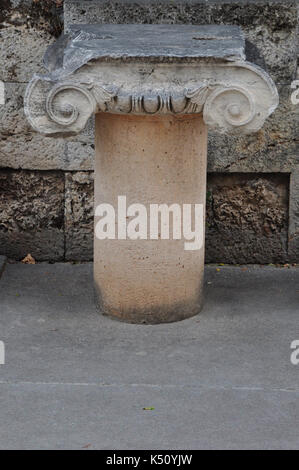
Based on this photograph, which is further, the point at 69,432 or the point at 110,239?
the point at 110,239

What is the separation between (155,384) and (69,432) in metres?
0.59

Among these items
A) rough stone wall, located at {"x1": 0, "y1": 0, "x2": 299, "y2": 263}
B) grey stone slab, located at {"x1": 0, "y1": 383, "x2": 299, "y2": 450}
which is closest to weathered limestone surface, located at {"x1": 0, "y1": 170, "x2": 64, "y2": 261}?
rough stone wall, located at {"x1": 0, "y1": 0, "x2": 299, "y2": 263}

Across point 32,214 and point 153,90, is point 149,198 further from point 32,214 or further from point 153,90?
point 32,214

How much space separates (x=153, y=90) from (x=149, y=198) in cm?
57

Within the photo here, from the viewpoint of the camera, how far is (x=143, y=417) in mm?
3578

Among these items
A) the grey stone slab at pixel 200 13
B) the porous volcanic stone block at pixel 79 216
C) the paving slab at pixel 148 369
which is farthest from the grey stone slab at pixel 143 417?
the grey stone slab at pixel 200 13

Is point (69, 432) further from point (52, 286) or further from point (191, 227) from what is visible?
point (52, 286)

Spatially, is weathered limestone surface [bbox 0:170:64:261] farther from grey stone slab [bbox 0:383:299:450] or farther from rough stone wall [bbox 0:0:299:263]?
grey stone slab [bbox 0:383:299:450]

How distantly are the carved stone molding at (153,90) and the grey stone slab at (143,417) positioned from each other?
4.08 ft

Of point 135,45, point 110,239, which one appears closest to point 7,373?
point 110,239

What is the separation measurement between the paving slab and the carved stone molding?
1.05m

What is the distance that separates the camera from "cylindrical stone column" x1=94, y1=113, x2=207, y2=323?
4461mm

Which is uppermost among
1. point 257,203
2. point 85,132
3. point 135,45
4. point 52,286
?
point 135,45

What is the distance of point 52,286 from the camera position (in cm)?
523
